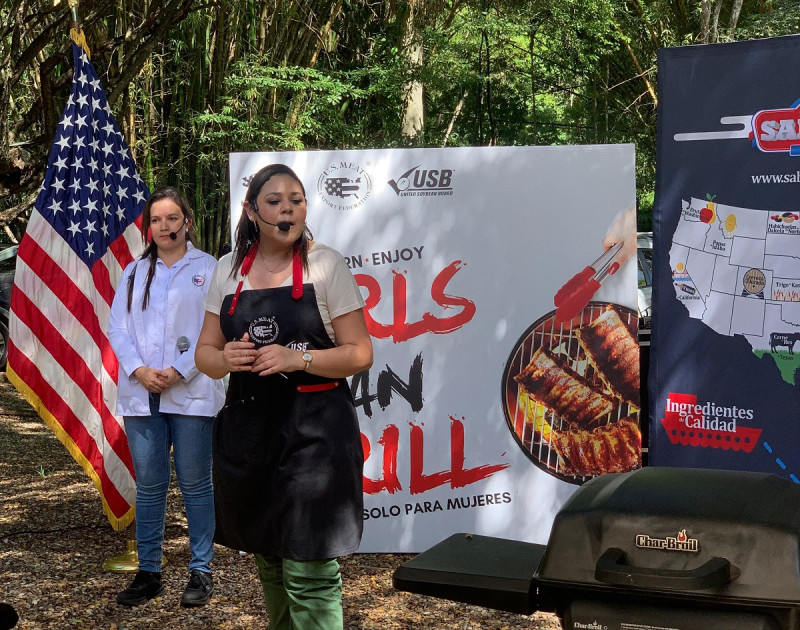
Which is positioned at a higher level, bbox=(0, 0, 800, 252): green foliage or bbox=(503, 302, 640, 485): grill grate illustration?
bbox=(0, 0, 800, 252): green foliage

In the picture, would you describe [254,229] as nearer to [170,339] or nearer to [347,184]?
[170,339]

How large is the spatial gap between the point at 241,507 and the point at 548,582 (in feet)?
5.47

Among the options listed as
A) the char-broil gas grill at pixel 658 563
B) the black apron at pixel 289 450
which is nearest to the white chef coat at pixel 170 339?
the black apron at pixel 289 450

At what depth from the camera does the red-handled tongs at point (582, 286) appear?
508cm

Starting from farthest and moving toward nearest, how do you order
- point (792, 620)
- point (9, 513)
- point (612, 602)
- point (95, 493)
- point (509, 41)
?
point (509, 41)
point (95, 493)
point (9, 513)
point (612, 602)
point (792, 620)

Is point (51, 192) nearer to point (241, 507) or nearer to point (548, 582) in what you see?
point (241, 507)

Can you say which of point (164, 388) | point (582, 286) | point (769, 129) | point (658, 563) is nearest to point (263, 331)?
point (164, 388)

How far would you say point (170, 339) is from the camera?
463 centimetres

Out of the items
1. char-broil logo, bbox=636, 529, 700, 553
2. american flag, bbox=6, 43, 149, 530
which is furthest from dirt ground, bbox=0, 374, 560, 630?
char-broil logo, bbox=636, 529, 700, 553

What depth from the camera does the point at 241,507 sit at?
3.24m

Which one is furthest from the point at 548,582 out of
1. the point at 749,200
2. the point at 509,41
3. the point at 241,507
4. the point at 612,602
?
the point at 509,41

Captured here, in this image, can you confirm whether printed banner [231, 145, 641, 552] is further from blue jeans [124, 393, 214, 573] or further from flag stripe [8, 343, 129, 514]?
flag stripe [8, 343, 129, 514]

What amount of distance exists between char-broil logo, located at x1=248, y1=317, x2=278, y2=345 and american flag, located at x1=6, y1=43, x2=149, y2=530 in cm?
248

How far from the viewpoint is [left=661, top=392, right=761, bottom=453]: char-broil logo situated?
167 inches
